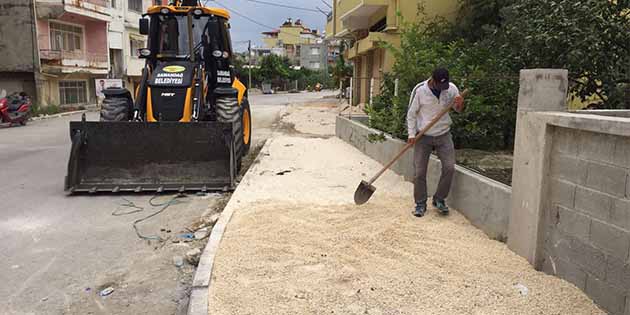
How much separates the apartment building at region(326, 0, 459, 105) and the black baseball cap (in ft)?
23.0

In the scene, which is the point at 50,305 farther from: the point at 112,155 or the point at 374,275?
the point at 112,155

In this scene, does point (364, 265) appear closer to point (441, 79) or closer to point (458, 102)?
point (458, 102)

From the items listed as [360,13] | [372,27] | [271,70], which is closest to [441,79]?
[360,13]

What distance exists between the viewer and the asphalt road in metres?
4.11

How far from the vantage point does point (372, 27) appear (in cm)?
2603

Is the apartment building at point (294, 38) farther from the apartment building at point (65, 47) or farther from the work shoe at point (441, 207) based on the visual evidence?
the work shoe at point (441, 207)

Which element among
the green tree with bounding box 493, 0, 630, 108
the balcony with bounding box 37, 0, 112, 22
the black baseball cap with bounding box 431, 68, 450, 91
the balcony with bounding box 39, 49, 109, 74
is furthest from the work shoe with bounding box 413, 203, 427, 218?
the balcony with bounding box 37, 0, 112, 22

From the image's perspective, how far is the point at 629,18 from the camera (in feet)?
23.5

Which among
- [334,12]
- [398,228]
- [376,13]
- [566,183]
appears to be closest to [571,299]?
[566,183]

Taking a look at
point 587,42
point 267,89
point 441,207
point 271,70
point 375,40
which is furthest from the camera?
point 271,70

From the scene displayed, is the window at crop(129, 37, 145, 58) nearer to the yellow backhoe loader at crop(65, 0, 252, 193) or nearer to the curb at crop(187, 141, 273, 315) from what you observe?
the yellow backhoe loader at crop(65, 0, 252, 193)

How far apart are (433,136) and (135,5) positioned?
3461cm

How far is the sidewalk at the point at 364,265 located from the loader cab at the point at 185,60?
212cm

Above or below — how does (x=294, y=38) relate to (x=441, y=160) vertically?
above
